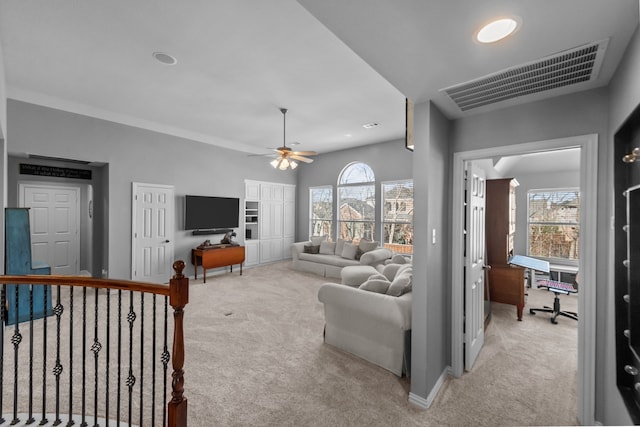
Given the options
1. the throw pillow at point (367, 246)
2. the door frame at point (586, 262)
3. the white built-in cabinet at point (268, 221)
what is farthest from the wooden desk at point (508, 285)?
the white built-in cabinet at point (268, 221)

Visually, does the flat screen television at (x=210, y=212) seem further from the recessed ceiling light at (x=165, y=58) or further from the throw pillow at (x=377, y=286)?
the throw pillow at (x=377, y=286)

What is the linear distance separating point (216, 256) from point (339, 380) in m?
4.10

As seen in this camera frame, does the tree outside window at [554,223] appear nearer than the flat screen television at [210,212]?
Yes

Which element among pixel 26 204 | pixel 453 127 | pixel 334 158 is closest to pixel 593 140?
pixel 453 127

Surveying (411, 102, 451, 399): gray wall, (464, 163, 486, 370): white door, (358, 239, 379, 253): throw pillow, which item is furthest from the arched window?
(411, 102, 451, 399): gray wall

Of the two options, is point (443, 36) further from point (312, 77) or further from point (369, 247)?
point (369, 247)

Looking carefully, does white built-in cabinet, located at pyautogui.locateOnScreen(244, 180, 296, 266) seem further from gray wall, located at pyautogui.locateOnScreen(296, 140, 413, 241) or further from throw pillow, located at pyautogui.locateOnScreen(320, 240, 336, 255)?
throw pillow, located at pyautogui.locateOnScreen(320, 240, 336, 255)

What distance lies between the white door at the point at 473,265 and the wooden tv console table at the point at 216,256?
4696 mm

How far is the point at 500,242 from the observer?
3.90 m

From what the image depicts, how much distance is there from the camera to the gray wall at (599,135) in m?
1.74

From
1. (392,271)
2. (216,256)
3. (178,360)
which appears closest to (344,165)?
(216,256)

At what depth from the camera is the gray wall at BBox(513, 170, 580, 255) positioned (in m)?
5.25

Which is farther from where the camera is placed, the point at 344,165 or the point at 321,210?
the point at 321,210

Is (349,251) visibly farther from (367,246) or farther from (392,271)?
(392,271)
